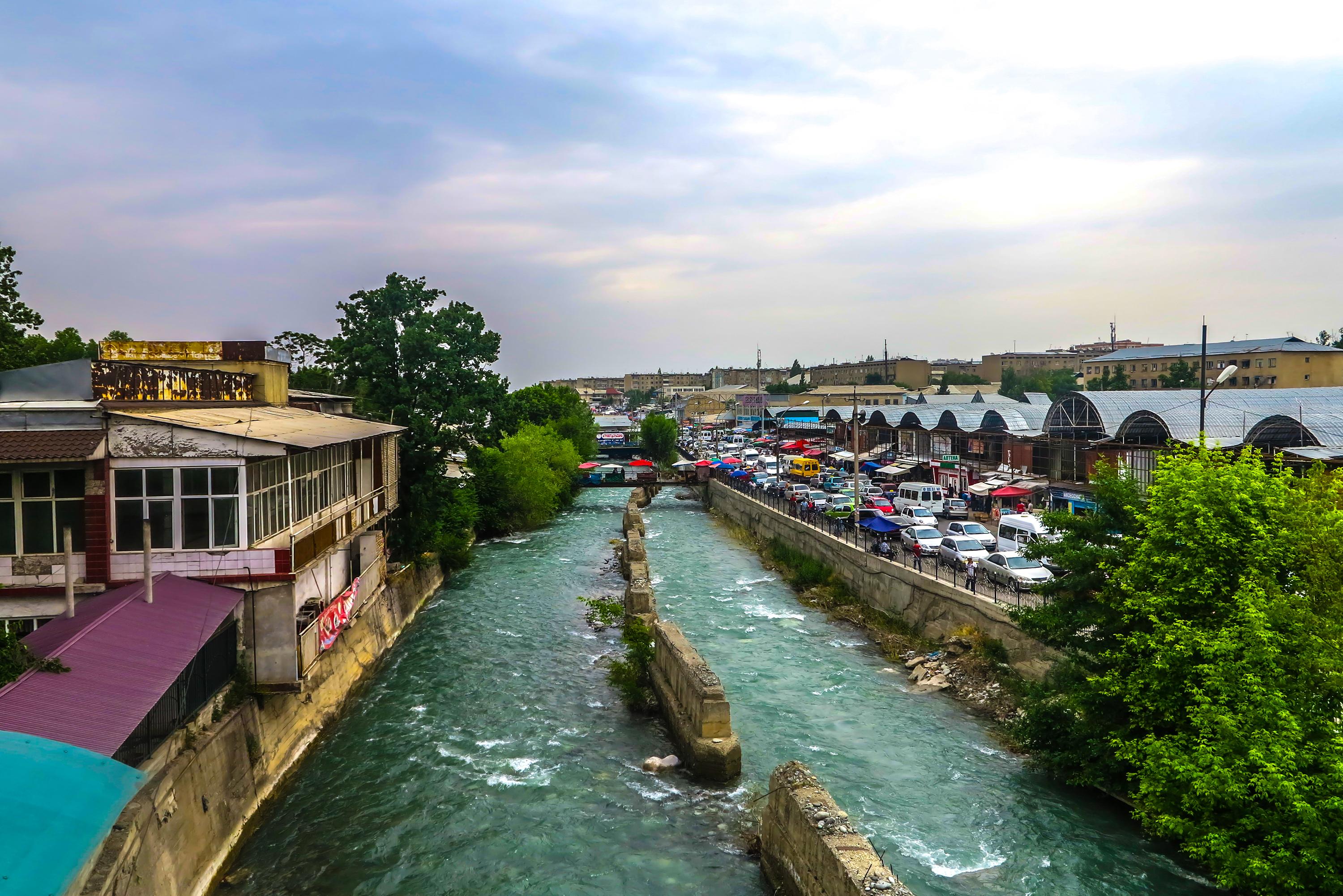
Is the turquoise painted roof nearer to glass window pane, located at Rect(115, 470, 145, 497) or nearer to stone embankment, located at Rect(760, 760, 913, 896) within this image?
glass window pane, located at Rect(115, 470, 145, 497)

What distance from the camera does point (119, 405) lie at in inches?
754

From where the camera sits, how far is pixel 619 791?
18.7 metres

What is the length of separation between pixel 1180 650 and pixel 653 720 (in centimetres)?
1321

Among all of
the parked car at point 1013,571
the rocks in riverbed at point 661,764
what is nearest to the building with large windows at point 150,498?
the rocks in riverbed at point 661,764

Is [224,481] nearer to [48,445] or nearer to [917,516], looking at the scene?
[48,445]

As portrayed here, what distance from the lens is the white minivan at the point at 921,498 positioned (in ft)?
156

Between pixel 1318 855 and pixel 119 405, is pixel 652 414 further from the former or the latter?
pixel 1318 855

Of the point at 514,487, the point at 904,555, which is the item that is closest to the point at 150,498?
the point at 904,555

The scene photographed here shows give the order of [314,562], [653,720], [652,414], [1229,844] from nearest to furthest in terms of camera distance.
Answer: [1229,844] → [314,562] → [653,720] → [652,414]

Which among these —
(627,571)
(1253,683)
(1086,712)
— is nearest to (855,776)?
(1086,712)

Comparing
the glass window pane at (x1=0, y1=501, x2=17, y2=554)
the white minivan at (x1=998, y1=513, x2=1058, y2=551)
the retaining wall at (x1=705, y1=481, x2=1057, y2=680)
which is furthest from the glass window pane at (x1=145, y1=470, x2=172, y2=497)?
the white minivan at (x1=998, y1=513, x2=1058, y2=551)

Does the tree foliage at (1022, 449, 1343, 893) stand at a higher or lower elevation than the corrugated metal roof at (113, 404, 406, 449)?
lower

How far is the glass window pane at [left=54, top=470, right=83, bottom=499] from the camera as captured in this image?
53.6 feet

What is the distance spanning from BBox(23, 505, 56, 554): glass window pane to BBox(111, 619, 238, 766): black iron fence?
11.8 feet
